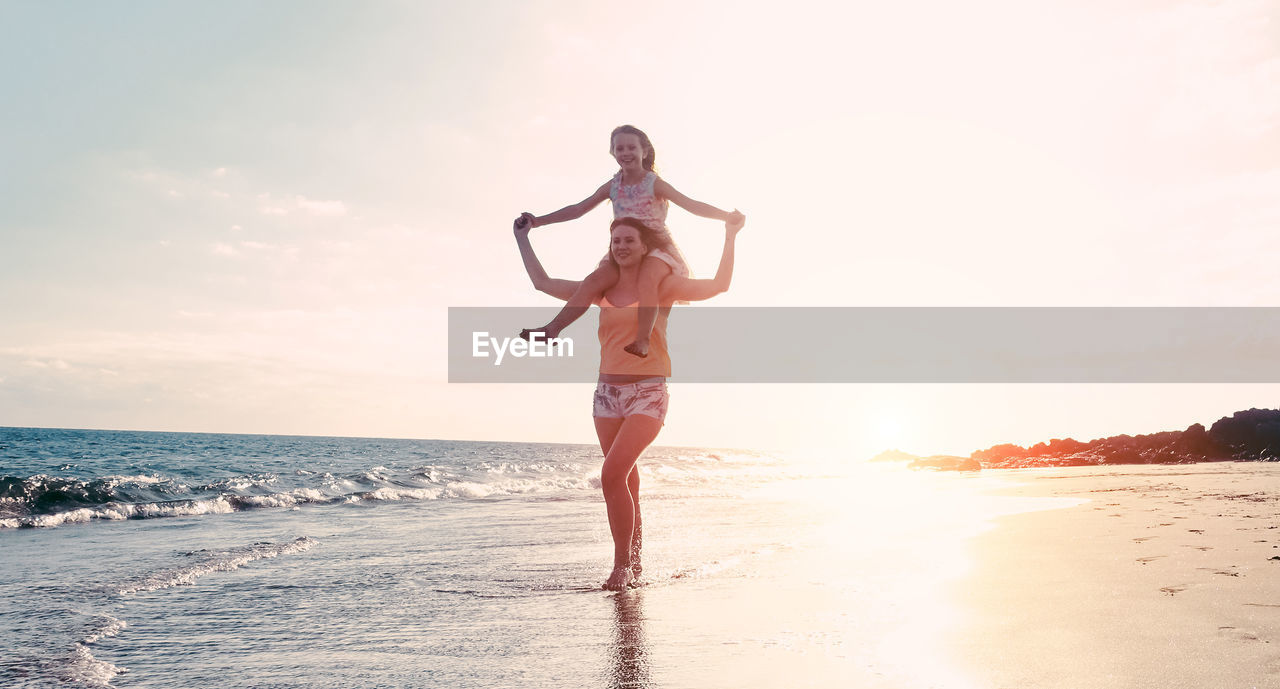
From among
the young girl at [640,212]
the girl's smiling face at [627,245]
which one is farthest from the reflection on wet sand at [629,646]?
the girl's smiling face at [627,245]

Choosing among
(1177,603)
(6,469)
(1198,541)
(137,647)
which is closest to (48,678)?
(137,647)

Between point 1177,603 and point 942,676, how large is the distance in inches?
62.2

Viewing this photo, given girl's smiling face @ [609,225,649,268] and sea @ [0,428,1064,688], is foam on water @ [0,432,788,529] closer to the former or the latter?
sea @ [0,428,1064,688]

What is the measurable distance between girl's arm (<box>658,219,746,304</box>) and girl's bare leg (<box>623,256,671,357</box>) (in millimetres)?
73

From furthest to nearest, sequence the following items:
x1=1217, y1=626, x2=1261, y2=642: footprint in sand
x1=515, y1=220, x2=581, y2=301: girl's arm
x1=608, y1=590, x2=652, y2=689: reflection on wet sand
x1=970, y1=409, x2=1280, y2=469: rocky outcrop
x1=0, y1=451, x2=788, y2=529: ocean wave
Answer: x1=970, y1=409, x2=1280, y2=469: rocky outcrop < x1=0, y1=451, x2=788, y2=529: ocean wave < x1=515, y1=220, x2=581, y2=301: girl's arm < x1=1217, y1=626, x2=1261, y2=642: footprint in sand < x1=608, y1=590, x2=652, y2=689: reflection on wet sand

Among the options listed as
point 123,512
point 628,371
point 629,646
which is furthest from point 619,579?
point 123,512

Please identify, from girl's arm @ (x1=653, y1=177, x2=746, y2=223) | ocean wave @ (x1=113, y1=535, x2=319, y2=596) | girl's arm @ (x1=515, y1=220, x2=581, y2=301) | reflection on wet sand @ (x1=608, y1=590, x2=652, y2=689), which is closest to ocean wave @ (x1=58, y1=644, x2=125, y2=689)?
reflection on wet sand @ (x1=608, y1=590, x2=652, y2=689)

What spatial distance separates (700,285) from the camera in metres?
4.59

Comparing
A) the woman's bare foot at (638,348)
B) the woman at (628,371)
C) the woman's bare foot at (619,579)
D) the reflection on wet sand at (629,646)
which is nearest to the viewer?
the reflection on wet sand at (629,646)

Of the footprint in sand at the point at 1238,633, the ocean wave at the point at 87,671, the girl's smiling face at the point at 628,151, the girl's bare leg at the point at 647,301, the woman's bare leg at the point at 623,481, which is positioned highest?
the girl's smiling face at the point at 628,151

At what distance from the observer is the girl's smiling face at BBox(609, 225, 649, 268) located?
452 centimetres

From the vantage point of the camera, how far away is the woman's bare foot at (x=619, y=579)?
172 inches

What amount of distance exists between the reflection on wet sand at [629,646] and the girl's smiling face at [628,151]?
2.35 meters

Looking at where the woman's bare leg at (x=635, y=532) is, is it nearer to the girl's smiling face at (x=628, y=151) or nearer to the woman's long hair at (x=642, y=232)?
the woman's long hair at (x=642, y=232)
